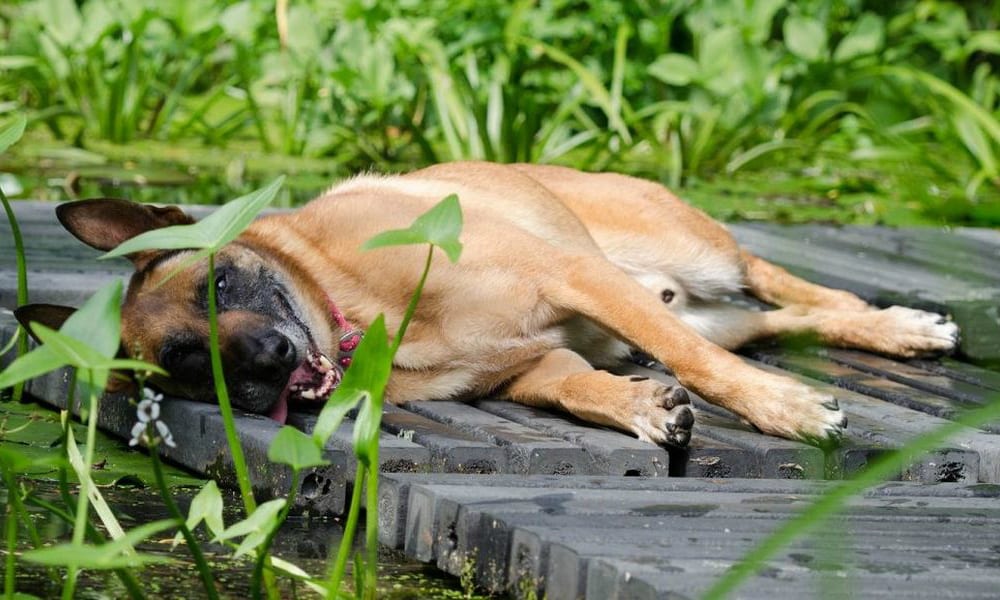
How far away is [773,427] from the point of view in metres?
3.62

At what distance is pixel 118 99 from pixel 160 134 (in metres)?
0.67

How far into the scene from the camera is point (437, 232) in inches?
93.7

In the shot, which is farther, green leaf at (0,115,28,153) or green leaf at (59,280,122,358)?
green leaf at (0,115,28,153)

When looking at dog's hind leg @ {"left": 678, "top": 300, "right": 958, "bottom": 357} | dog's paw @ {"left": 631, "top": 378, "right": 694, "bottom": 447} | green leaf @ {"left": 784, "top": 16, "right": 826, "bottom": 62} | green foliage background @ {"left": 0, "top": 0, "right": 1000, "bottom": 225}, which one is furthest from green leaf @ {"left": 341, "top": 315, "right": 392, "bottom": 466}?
green leaf @ {"left": 784, "top": 16, "right": 826, "bottom": 62}

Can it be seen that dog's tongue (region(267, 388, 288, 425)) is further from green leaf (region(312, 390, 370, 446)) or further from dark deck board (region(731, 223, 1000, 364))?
dark deck board (region(731, 223, 1000, 364))

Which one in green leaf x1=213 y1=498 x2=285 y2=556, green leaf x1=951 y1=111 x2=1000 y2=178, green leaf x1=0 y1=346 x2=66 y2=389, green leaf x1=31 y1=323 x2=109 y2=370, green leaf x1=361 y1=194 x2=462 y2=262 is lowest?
green leaf x1=951 y1=111 x2=1000 y2=178

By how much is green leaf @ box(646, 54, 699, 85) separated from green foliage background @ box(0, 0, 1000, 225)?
0.04 ft

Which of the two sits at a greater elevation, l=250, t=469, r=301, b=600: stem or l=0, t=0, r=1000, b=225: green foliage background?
l=250, t=469, r=301, b=600: stem

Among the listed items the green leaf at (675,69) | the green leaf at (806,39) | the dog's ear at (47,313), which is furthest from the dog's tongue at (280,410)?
the green leaf at (806,39)

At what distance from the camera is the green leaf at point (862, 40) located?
9523 mm

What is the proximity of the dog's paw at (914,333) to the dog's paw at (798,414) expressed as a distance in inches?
45.5

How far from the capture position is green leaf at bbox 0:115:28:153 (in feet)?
9.32

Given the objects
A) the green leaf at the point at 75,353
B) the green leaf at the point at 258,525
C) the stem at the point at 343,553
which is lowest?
the stem at the point at 343,553

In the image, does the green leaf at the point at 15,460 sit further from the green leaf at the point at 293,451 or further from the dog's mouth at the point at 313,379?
the dog's mouth at the point at 313,379
